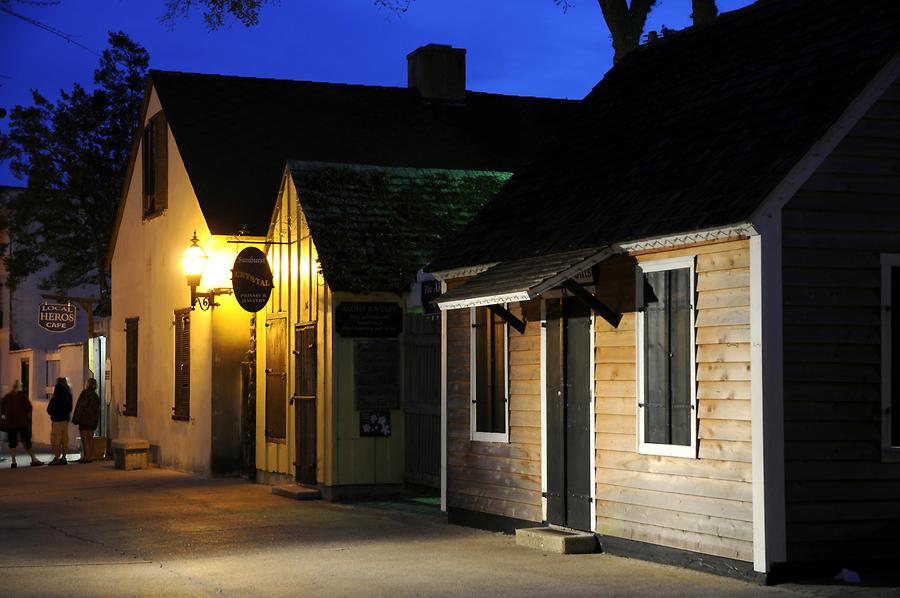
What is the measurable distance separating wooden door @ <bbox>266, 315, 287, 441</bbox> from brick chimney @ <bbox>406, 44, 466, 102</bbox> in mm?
9366

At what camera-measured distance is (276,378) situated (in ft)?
69.1

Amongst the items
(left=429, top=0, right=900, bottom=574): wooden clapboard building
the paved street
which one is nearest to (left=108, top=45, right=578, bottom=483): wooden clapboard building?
the paved street

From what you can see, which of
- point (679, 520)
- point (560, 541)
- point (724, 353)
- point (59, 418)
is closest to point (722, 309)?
point (724, 353)

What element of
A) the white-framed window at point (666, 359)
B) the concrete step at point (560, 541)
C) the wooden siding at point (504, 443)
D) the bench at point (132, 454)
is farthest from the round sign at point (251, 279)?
the white-framed window at point (666, 359)

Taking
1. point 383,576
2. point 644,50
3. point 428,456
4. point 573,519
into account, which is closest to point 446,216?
point 428,456

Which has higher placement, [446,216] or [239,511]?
[446,216]

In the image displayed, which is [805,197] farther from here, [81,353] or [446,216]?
[81,353]

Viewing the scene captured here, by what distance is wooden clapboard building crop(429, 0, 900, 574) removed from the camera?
11047mm

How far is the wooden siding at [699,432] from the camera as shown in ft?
36.8

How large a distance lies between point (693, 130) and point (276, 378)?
31.4ft

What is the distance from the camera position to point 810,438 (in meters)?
11.1

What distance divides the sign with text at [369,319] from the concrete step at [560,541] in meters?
5.68

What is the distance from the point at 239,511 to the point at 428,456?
2.51 m

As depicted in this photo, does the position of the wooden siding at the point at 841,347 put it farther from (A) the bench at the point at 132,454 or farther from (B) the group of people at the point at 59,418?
(B) the group of people at the point at 59,418
